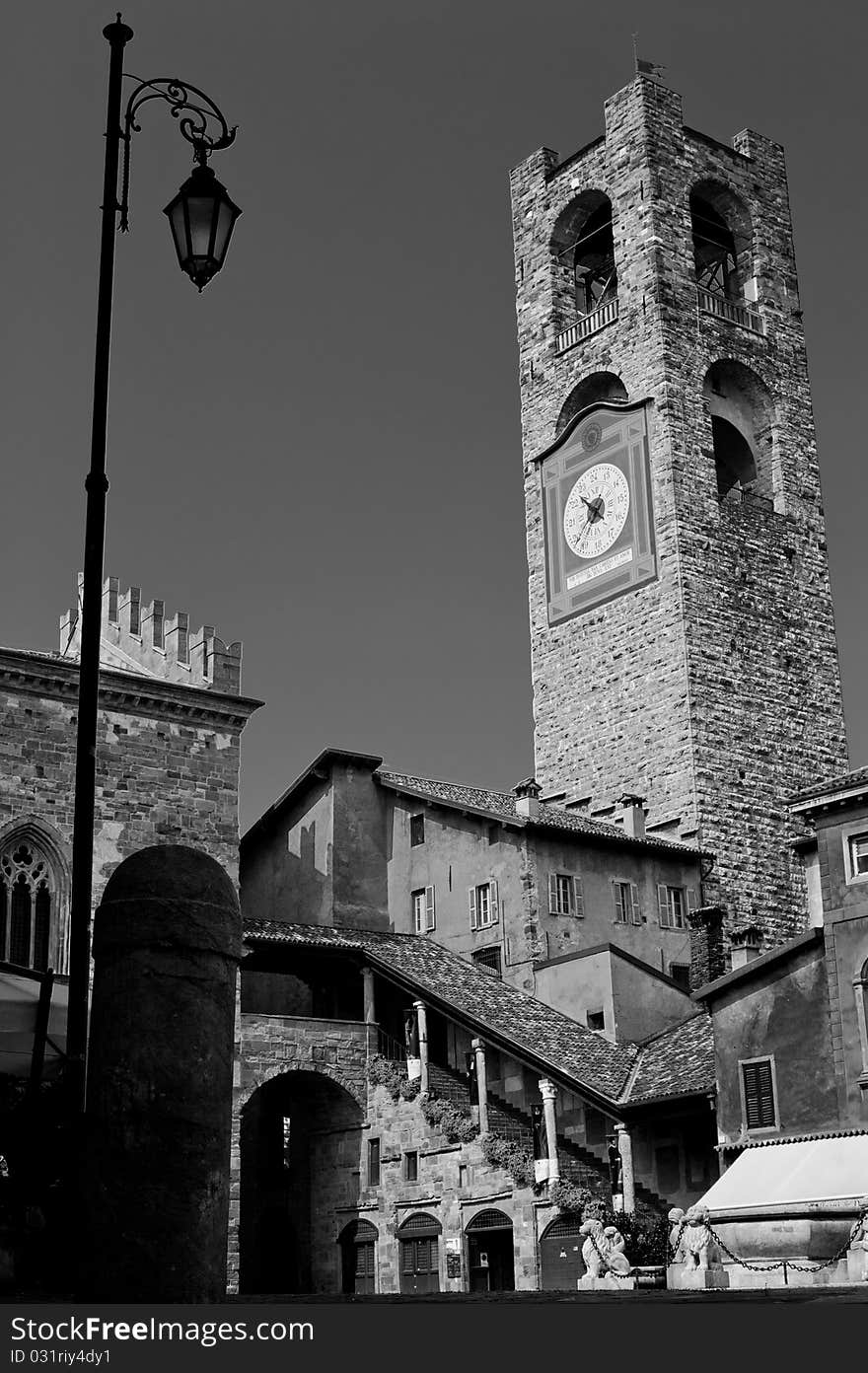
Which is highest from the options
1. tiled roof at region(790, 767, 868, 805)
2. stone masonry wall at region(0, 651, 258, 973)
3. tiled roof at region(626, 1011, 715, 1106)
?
stone masonry wall at region(0, 651, 258, 973)

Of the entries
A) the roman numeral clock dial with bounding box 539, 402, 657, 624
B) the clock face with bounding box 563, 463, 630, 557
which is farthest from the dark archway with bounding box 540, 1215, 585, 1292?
the clock face with bounding box 563, 463, 630, 557

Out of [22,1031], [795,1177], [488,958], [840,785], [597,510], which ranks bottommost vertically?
[795,1177]

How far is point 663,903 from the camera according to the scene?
37.0 m

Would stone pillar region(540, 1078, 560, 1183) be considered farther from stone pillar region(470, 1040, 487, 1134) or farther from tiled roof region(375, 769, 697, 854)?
tiled roof region(375, 769, 697, 854)

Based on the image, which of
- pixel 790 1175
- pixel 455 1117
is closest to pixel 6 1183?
pixel 790 1175

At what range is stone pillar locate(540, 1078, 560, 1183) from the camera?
1090 inches

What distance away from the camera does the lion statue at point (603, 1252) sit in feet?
75.5

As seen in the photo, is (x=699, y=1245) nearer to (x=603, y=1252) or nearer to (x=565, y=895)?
(x=603, y=1252)

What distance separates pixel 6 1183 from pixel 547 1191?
2148 centimetres

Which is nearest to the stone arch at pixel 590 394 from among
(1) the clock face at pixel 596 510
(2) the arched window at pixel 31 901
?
(1) the clock face at pixel 596 510

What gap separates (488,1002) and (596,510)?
54.4 feet

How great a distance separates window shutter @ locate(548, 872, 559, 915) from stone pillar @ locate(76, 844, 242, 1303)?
28.6 meters

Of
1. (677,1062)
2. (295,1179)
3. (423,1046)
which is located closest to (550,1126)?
(677,1062)

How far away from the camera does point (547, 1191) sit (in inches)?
1085
